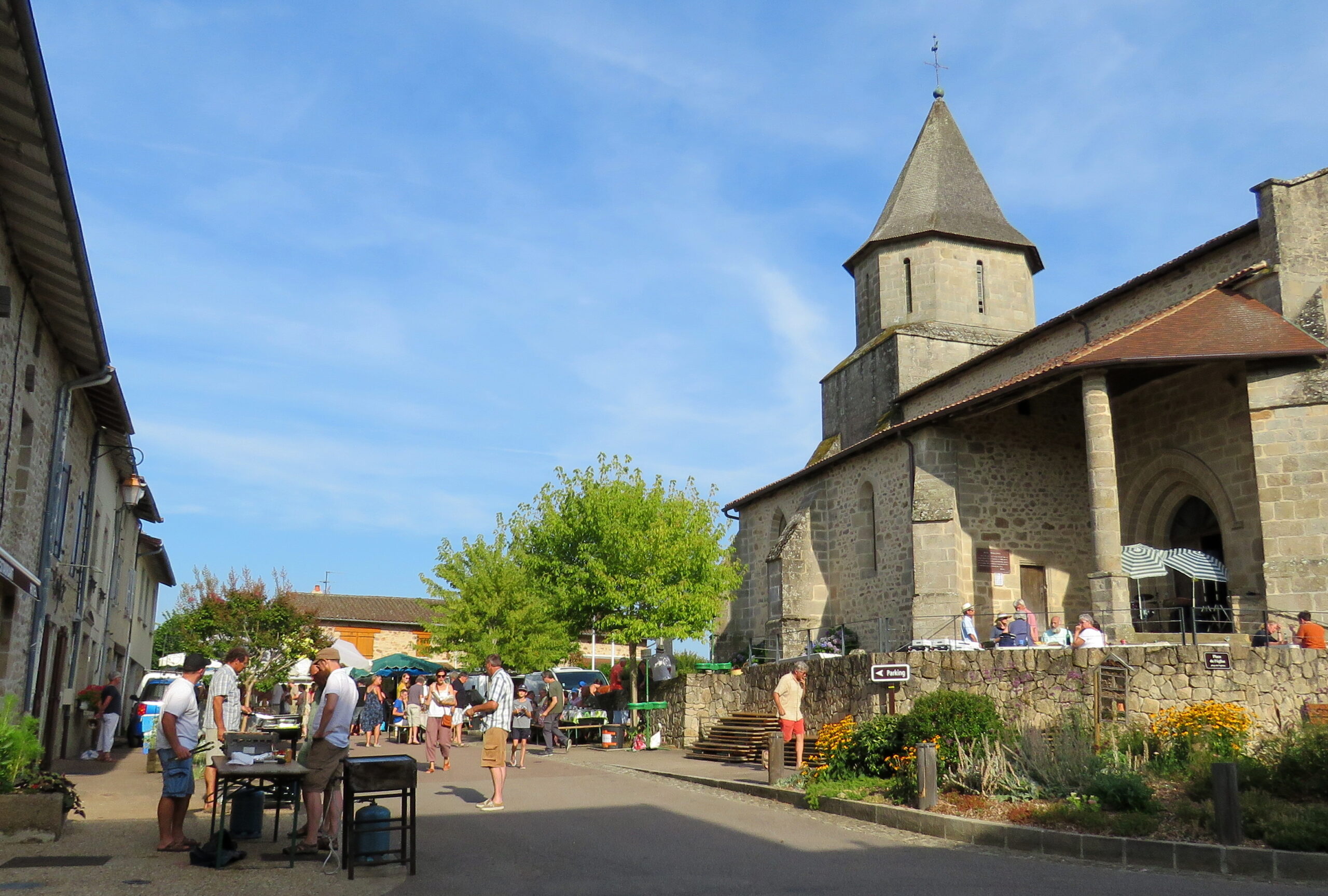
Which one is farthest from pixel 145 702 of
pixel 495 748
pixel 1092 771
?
pixel 1092 771

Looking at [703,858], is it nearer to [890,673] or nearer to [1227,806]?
[1227,806]

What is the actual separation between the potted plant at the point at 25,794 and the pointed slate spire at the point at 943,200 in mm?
26131

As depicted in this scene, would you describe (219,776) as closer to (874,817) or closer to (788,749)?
(874,817)

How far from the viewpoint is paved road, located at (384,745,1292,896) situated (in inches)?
288

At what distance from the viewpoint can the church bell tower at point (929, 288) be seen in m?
29.5

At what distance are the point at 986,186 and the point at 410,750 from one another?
22709 millimetres

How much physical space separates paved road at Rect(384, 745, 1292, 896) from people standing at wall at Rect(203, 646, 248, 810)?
2.06 meters

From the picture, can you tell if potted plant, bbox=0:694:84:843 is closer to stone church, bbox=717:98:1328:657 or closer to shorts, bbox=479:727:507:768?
shorts, bbox=479:727:507:768

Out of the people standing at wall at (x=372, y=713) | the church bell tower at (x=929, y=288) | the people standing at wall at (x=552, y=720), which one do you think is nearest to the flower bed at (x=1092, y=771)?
the people standing at wall at (x=552, y=720)

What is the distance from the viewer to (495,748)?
11.1 meters

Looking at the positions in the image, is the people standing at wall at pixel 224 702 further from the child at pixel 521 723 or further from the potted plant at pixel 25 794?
the child at pixel 521 723

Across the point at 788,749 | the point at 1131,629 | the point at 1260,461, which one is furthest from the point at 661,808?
the point at 1260,461

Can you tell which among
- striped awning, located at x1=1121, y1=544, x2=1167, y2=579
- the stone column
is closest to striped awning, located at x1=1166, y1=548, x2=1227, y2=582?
striped awning, located at x1=1121, y1=544, x2=1167, y2=579

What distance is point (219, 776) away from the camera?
7309 millimetres
